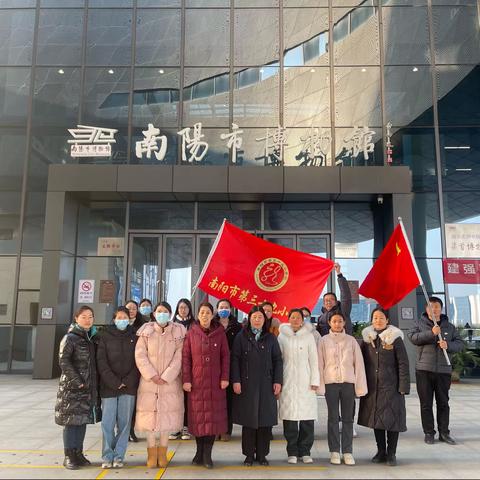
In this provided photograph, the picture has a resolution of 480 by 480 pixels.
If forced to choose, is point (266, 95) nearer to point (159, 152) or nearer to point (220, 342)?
point (159, 152)

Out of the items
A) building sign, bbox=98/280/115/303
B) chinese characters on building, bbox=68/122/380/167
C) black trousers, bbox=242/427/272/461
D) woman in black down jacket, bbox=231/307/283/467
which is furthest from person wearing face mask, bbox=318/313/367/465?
building sign, bbox=98/280/115/303

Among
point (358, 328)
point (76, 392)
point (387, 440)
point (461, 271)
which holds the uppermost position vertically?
point (461, 271)

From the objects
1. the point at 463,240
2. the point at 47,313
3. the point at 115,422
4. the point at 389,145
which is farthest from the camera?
the point at 389,145

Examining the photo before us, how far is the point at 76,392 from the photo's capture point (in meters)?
5.43

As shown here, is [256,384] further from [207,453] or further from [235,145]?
[235,145]

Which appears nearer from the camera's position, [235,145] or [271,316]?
[271,316]

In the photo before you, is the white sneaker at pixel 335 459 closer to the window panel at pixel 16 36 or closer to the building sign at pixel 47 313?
the building sign at pixel 47 313

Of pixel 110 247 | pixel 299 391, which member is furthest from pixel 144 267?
pixel 299 391

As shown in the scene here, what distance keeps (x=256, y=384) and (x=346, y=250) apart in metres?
8.88

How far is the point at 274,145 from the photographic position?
1416cm

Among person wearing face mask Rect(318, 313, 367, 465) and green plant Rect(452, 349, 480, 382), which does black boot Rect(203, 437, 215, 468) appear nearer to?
person wearing face mask Rect(318, 313, 367, 465)

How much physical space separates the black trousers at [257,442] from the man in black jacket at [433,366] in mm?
2466

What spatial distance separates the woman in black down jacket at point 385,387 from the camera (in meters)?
5.61

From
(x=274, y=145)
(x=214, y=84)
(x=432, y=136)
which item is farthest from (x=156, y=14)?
(x=432, y=136)
